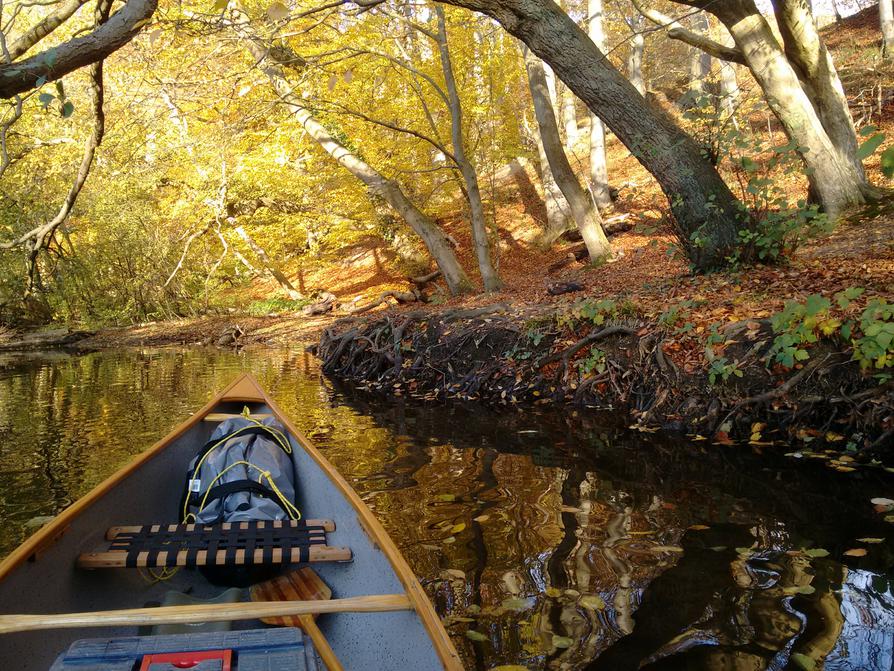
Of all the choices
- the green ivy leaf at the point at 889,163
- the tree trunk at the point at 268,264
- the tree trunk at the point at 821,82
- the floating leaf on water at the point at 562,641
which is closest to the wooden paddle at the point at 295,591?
the floating leaf on water at the point at 562,641

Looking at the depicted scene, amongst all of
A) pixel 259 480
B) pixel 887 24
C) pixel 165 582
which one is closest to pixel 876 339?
pixel 259 480

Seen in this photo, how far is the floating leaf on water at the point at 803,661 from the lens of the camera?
252 cm

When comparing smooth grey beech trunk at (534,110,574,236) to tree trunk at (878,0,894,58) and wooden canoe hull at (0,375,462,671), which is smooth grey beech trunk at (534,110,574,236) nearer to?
tree trunk at (878,0,894,58)

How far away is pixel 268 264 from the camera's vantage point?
21.4 meters

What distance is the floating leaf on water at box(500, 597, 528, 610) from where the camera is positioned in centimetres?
304

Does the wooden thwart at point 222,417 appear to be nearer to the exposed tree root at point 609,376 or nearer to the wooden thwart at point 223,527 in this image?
the wooden thwart at point 223,527

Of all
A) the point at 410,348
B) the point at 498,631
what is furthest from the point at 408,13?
the point at 498,631

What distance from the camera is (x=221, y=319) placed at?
1941 cm

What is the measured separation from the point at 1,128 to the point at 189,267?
15.9 metres

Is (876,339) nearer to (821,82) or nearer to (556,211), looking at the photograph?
(821,82)

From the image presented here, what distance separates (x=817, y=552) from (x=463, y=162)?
34.1 ft

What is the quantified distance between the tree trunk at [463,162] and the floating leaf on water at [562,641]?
10926mm

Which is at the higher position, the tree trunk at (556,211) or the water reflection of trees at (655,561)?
the tree trunk at (556,211)

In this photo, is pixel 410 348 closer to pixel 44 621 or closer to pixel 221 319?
pixel 44 621
